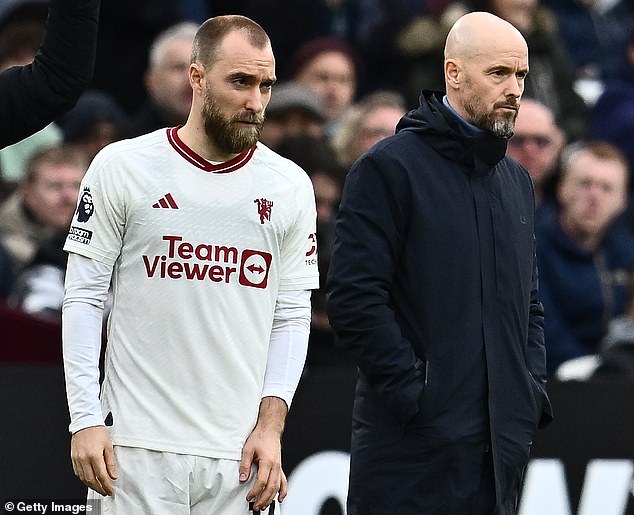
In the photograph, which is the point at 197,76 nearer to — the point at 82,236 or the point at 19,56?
the point at 82,236

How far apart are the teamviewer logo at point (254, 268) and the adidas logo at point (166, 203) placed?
24cm

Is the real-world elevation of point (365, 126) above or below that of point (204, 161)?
above

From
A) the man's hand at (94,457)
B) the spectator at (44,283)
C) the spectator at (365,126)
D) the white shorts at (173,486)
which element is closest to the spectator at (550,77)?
the spectator at (365,126)

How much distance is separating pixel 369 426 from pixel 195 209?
3.05ft

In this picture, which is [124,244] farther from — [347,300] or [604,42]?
[604,42]

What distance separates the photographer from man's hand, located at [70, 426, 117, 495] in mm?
4148

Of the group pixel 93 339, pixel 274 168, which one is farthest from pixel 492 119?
pixel 93 339

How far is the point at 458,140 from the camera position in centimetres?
475

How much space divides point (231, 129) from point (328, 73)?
5438 mm

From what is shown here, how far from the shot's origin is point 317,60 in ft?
31.8

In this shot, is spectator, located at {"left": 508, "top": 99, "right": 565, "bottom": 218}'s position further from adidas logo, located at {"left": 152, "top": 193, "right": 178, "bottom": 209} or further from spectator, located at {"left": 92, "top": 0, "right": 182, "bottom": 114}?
adidas logo, located at {"left": 152, "top": 193, "right": 178, "bottom": 209}

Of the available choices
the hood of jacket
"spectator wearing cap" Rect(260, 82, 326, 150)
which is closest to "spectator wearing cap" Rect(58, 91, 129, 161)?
"spectator wearing cap" Rect(260, 82, 326, 150)

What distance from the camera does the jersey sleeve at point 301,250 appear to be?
4.46 m

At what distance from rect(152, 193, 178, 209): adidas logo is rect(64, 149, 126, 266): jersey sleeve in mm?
98
